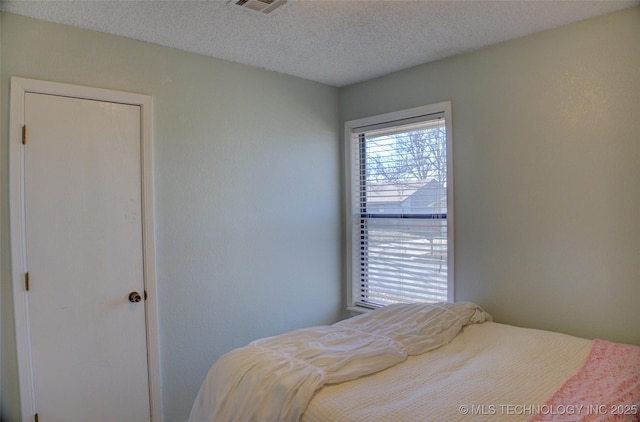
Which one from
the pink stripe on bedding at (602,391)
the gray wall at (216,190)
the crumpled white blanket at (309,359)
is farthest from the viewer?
the gray wall at (216,190)

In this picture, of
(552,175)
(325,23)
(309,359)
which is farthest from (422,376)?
(325,23)

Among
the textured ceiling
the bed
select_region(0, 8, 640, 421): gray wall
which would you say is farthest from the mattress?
the textured ceiling

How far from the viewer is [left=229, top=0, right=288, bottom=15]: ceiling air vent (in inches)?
80.8

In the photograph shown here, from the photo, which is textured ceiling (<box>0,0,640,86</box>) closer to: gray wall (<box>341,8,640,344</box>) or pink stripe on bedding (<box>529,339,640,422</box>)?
gray wall (<box>341,8,640,344</box>)

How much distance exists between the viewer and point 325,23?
7.64 feet

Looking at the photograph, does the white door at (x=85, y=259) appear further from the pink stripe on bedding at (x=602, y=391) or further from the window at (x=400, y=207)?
the pink stripe on bedding at (x=602, y=391)

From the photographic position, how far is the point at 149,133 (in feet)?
8.45

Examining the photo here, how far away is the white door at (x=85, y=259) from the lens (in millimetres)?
2215

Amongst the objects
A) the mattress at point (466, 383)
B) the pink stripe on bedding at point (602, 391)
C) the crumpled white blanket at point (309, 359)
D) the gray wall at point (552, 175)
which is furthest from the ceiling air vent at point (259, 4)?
the pink stripe on bedding at point (602, 391)

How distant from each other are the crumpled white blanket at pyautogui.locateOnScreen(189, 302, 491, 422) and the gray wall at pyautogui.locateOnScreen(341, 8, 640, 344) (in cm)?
47

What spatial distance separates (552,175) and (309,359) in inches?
69.1

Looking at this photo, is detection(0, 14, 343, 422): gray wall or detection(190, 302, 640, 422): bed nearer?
detection(190, 302, 640, 422): bed

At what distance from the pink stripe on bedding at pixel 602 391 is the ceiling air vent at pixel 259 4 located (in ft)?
6.87

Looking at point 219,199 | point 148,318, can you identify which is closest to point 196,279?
point 148,318
